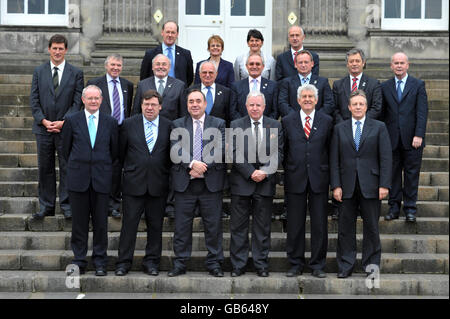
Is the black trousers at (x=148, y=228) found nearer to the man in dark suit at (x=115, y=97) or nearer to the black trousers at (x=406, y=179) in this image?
the man in dark suit at (x=115, y=97)

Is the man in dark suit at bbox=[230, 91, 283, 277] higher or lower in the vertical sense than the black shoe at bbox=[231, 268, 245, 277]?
higher

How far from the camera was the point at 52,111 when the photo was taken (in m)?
8.61

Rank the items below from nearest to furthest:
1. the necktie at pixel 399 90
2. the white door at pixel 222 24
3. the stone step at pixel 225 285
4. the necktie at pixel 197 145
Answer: the stone step at pixel 225 285 → the necktie at pixel 197 145 → the necktie at pixel 399 90 → the white door at pixel 222 24

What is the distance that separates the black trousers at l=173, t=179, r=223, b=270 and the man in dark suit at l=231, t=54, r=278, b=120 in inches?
47.8

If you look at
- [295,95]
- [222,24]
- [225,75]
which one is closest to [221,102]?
[225,75]

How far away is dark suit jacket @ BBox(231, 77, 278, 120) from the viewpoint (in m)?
8.67

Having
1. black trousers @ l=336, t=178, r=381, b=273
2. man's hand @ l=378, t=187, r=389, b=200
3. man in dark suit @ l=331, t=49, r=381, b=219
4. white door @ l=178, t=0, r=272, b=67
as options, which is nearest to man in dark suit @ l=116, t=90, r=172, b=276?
black trousers @ l=336, t=178, r=381, b=273

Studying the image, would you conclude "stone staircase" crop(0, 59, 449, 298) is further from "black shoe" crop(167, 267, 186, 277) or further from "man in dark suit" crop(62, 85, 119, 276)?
"man in dark suit" crop(62, 85, 119, 276)

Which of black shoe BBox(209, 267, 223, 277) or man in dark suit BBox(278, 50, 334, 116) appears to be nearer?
black shoe BBox(209, 267, 223, 277)

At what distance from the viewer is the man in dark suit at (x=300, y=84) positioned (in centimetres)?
852

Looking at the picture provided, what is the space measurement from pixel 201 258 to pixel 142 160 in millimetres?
1300

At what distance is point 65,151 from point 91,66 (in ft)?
17.2

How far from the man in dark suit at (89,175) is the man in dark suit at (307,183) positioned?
200 centimetres

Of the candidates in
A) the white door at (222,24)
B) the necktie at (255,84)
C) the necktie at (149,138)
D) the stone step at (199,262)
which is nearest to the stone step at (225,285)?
the stone step at (199,262)
